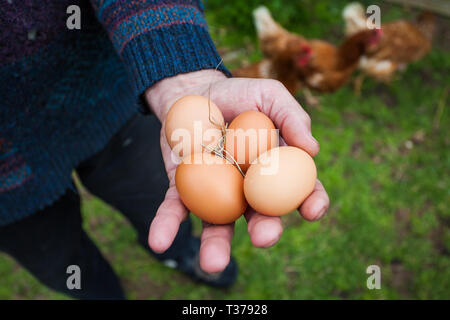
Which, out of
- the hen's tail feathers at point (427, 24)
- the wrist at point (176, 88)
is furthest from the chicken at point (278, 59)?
the wrist at point (176, 88)

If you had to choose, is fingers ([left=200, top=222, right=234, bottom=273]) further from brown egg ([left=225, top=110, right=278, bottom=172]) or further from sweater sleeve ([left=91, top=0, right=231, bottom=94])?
sweater sleeve ([left=91, top=0, right=231, bottom=94])

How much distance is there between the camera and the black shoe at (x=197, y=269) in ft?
7.00

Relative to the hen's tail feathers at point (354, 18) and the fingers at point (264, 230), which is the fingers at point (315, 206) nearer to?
→ the fingers at point (264, 230)

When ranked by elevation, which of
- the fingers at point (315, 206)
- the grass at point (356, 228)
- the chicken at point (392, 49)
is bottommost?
the grass at point (356, 228)

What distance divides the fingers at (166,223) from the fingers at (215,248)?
0.32 feet

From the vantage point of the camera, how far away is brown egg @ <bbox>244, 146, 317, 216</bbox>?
1.04 meters

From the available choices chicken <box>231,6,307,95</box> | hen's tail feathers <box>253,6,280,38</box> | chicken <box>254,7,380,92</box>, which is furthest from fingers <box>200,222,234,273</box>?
hen's tail feathers <box>253,6,280,38</box>

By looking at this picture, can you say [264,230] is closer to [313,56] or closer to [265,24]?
[313,56]

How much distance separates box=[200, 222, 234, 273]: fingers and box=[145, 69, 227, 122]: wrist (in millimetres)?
452

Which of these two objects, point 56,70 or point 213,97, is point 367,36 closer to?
point 213,97

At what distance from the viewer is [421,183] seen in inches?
104

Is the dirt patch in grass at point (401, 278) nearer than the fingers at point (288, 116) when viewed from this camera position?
No
